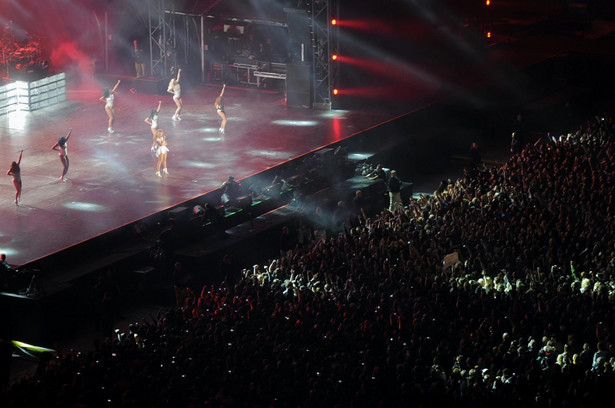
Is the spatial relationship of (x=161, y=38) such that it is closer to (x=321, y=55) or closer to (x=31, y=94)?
(x=31, y=94)

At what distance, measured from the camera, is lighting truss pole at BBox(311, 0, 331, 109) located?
33.4m

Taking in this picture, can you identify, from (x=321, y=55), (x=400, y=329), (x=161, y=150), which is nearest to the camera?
(x=400, y=329)

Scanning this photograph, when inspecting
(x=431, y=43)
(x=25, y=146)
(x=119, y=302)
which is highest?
(x=431, y=43)

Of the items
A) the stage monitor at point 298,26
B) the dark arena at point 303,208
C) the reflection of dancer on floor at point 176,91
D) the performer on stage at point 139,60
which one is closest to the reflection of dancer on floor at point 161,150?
the dark arena at point 303,208

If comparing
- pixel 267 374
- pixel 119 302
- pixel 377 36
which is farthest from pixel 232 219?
pixel 377 36

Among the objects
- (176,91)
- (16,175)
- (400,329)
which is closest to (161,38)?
(176,91)

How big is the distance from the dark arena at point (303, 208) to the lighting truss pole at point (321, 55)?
76 mm

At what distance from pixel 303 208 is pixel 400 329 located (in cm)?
1008

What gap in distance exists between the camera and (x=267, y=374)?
13617mm

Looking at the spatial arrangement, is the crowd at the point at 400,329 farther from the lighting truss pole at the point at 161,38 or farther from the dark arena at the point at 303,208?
the lighting truss pole at the point at 161,38

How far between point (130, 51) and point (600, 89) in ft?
60.5

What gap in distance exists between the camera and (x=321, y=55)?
34094 mm

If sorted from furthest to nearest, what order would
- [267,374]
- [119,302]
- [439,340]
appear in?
[119,302] → [439,340] → [267,374]

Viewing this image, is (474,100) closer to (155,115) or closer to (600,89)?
(600,89)
